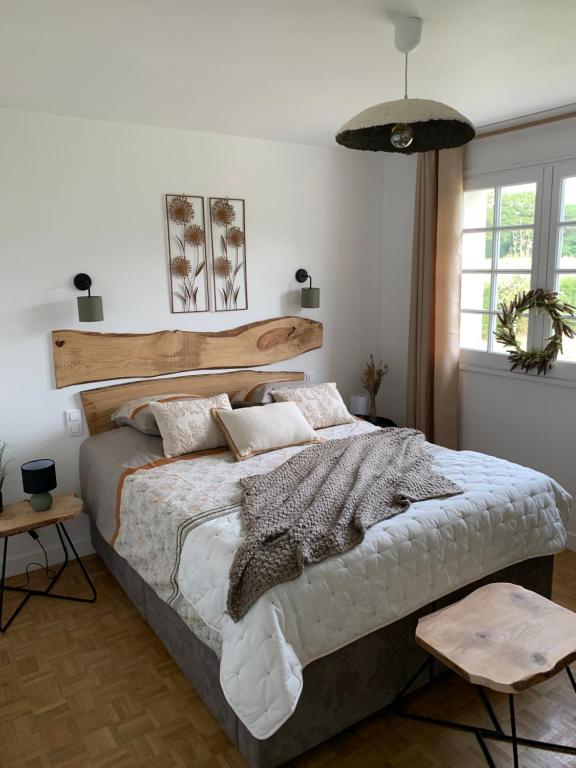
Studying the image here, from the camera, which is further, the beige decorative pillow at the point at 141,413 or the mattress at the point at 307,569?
the beige decorative pillow at the point at 141,413

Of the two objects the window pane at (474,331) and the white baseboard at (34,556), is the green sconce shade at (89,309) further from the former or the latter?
the window pane at (474,331)

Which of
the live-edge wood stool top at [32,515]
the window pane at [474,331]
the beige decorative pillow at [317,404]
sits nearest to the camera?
the live-edge wood stool top at [32,515]

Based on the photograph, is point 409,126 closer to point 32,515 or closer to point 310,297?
Result: point 310,297

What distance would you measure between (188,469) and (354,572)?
113 cm

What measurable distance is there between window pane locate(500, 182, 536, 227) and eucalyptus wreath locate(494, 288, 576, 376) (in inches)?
17.4

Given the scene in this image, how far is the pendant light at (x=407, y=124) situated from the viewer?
190 cm

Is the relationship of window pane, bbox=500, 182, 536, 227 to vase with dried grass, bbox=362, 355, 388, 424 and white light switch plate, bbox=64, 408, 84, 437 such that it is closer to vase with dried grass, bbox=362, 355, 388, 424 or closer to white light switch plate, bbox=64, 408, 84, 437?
vase with dried grass, bbox=362, 355, 388, 424

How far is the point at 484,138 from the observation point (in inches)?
142

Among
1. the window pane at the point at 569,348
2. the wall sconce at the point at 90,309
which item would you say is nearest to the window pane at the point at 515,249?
the window pane at the point at 569,348

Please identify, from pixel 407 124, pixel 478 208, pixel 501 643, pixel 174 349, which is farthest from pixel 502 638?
pixel 478 208

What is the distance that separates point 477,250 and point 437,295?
1.24 ft

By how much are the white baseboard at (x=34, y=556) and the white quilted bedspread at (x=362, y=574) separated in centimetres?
145

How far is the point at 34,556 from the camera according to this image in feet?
10.7

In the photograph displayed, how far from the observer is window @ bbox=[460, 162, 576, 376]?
332 centimetres
